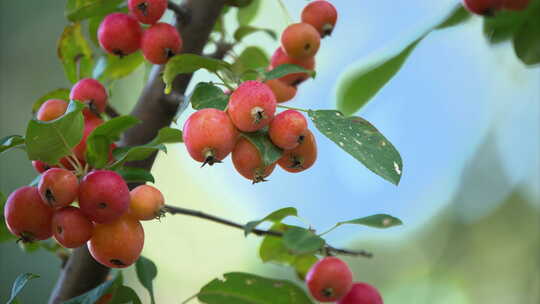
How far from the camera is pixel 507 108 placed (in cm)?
235

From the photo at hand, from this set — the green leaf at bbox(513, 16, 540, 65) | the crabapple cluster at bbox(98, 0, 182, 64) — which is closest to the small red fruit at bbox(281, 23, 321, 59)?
the crabapple cluster at bbox(98, 0, 182, 64)

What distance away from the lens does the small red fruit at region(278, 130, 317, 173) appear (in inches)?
23.7

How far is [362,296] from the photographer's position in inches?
27.7

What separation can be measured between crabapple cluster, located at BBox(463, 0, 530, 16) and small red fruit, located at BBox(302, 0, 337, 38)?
0.20 m

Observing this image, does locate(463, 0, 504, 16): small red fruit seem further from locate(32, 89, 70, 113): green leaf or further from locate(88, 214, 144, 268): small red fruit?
locate(32, 89, 70, 113): green leaf

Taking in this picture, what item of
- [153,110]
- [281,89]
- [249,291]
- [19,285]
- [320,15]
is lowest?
[19,285]

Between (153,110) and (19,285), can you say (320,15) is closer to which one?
(153,110)

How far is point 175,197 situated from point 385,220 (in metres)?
1.75

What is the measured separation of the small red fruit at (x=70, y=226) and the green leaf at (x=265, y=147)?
7.0 inches

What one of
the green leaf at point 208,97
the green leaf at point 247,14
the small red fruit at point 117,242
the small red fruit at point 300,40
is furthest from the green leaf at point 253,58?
the small red fruit at point 117,242

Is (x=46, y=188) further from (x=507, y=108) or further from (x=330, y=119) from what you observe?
(x=507, y=108)

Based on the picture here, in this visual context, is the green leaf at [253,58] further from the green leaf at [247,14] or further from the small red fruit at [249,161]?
the small red fruit at [249,161]

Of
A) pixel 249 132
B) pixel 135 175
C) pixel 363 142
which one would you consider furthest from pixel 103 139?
pixel 363 142

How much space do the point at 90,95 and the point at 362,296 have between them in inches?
15.5
